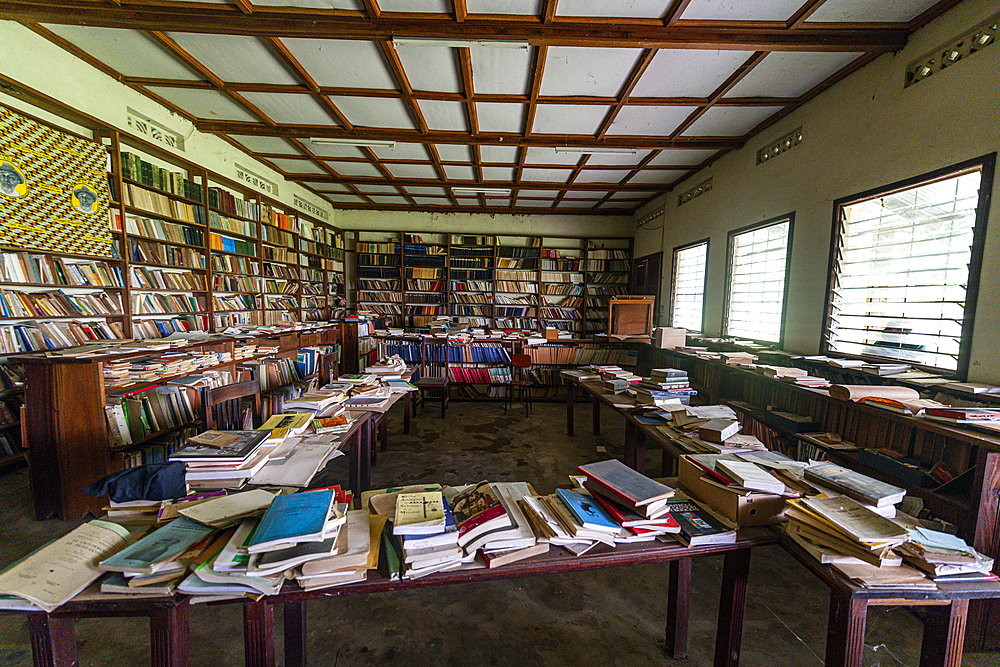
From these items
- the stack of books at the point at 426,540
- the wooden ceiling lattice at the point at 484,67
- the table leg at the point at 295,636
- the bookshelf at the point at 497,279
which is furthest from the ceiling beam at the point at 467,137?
the table leg at the point at 295,636

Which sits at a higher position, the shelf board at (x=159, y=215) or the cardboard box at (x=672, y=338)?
the shelf board at (x=159, y=215)

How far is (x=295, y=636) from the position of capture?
1347 millimetres

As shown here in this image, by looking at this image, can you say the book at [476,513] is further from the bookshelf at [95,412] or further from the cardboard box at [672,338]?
the cardboard box at [672,338]

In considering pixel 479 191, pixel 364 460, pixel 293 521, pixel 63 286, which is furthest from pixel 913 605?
pixel 479 191

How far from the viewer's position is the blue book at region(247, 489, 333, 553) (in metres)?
0.93

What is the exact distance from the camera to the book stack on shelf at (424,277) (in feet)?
24.1

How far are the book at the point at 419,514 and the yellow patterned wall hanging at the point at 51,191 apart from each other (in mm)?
3866

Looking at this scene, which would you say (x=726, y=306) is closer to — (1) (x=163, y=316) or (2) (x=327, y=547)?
(2) (x=327, y=547)

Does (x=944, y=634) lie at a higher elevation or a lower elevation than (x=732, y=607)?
higher

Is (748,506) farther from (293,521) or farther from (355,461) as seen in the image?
(355,461)

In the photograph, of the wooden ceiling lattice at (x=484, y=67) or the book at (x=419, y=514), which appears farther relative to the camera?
the wooden ceiling lattice at (x=484, y=67)

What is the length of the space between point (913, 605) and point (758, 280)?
3756 millimetres

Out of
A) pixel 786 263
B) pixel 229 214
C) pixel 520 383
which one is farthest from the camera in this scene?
pixel 520 383

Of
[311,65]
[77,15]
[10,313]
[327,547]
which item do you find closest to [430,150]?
[311,65]
